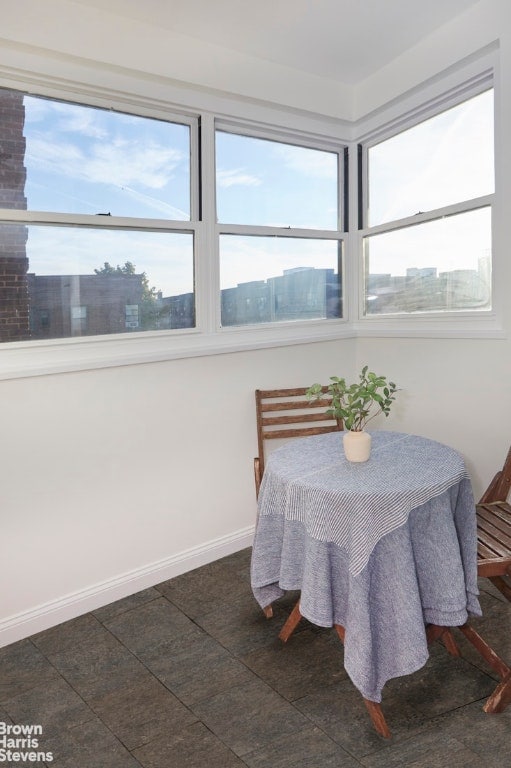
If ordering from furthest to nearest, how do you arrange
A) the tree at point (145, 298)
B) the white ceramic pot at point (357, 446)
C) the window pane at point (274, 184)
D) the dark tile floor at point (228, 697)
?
the window pane at point (274, 184), the tree at point (145, 298), the white ceramic pot at point (357, 446), the dark tile floor at point (228, 697)

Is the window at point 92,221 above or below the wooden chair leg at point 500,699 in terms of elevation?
above

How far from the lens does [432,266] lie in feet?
9.89

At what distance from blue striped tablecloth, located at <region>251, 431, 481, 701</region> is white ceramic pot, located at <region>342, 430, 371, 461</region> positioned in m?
0.03

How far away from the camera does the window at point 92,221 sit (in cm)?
231

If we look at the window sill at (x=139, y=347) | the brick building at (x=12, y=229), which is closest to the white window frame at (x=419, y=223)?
the window sill at (x=139, y=347)

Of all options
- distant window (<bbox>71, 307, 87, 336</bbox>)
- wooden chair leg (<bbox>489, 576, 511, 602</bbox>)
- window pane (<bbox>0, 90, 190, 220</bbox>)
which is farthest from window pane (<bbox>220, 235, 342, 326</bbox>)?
wooden chair leg (<bbox>489, 576, 511, 602</bbox>)

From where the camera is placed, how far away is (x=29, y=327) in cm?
236

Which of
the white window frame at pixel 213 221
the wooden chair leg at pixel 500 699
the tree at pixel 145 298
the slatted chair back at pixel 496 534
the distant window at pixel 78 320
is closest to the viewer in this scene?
the wooden chair leg at pixel 500 699

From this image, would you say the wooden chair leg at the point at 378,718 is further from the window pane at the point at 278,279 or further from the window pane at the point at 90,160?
the window pane at the point at 90,160

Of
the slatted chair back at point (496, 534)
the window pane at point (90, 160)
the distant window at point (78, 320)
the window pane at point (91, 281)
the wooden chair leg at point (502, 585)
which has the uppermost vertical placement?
the window pane at point (90, 160)

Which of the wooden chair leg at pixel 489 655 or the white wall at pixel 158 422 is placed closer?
the wooden chair leg at pixel 489 655

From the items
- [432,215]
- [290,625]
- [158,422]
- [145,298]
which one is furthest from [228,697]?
[432,215]

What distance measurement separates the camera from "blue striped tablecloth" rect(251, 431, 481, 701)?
172cm

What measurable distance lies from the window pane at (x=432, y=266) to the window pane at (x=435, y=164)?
0.40ft
